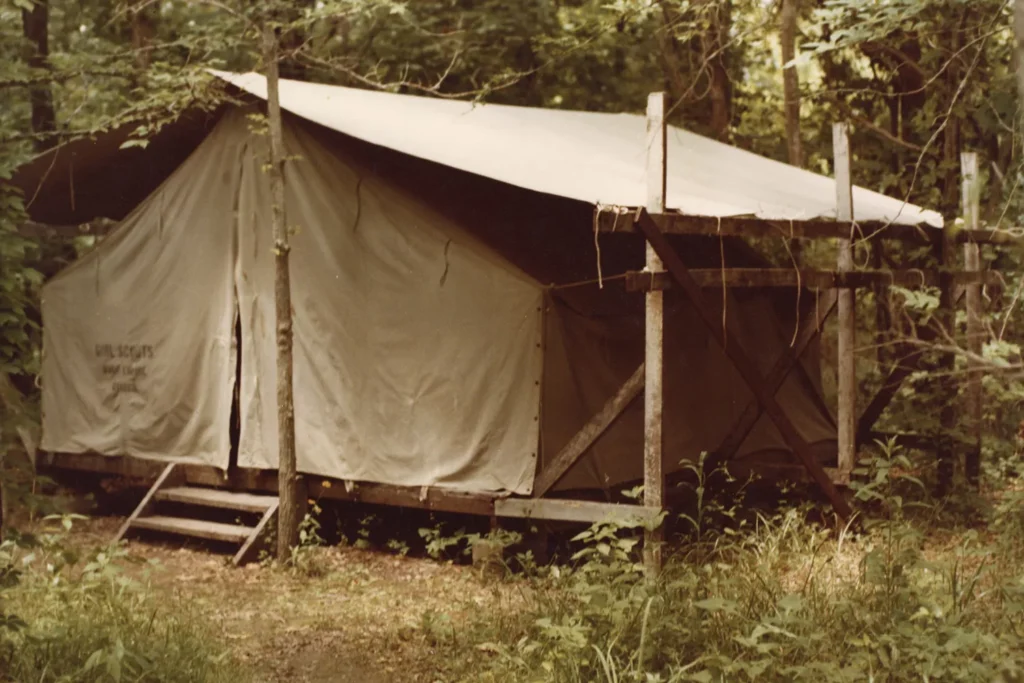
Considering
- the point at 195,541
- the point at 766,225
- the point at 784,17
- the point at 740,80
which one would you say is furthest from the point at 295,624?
the point at 740,80

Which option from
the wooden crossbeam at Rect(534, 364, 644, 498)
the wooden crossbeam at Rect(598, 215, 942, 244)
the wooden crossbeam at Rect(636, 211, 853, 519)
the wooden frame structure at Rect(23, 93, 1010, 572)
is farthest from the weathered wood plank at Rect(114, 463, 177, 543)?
the wooden crossbeam at Rect(598, 215, 942, 244)

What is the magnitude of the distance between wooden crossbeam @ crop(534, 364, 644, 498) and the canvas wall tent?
16cm

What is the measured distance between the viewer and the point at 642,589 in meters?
5.33

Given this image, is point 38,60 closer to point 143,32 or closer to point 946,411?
point 143,32

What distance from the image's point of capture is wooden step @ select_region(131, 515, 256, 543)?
27.5ft

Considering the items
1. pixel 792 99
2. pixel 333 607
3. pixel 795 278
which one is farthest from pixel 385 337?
pixel 792 99

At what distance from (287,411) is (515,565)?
1.94 meters

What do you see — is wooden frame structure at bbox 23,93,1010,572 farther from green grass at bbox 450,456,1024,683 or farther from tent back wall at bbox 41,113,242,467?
green grass at bbox 450,456,1024,683

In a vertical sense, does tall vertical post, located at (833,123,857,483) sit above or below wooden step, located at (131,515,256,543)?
above

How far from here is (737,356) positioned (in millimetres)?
7199

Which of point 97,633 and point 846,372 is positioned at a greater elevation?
point 846,372

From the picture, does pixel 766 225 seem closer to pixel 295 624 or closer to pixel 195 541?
pixel 295 624

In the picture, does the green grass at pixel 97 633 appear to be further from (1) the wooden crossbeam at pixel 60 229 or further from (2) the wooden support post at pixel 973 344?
(2) the wooden support post at pixel 973 344

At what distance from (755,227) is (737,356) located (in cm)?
83
